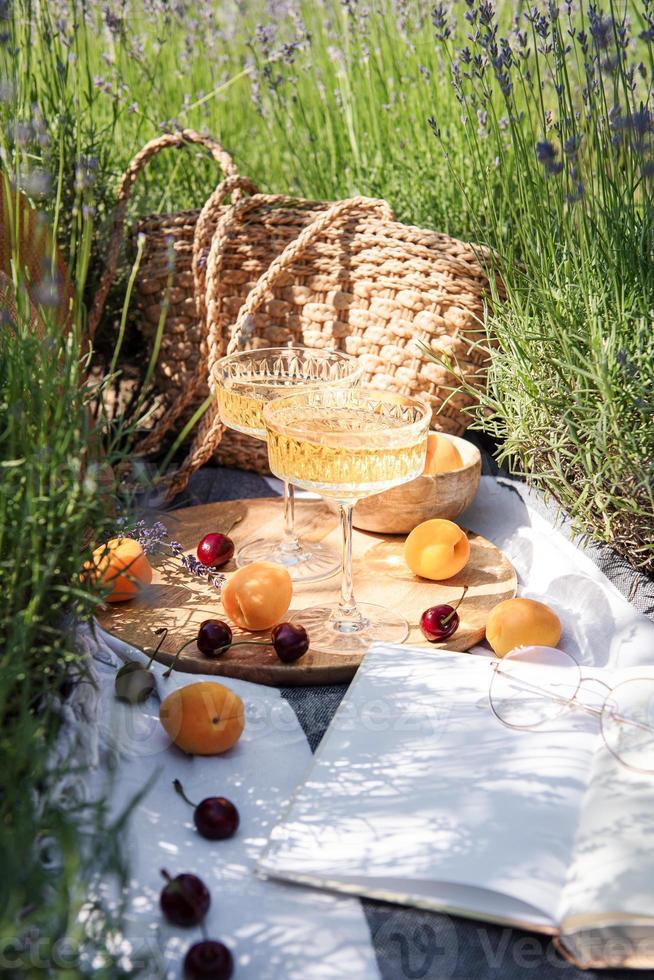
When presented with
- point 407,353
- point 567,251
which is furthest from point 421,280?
point 567,251

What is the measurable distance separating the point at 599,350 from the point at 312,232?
54 centimetres

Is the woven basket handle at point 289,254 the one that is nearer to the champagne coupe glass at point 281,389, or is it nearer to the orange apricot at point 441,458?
the champagne coupe glass at point 281,389

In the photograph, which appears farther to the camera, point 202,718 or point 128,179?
point 128,179

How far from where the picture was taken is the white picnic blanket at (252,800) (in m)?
0.76

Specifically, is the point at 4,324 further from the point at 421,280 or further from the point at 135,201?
the point at 135,201

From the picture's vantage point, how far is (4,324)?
38.9 inches

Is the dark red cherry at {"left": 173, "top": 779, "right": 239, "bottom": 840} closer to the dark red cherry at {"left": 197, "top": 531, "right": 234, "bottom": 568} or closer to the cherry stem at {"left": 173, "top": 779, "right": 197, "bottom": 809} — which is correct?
the cherry stem at {"left": 173, "top": 779, "right": 197, "bottom": 809}

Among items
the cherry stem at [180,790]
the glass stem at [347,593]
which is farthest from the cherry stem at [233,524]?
the cherry stem at [180,790]

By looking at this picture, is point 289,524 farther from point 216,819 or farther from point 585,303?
point 216,819

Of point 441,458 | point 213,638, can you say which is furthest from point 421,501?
point 213,638

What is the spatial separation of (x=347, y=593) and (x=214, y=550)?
24 centimetres

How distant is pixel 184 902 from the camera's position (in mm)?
779

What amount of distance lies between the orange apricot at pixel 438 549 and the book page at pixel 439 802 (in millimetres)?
247

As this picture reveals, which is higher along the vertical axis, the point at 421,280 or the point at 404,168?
the point at 404,168
